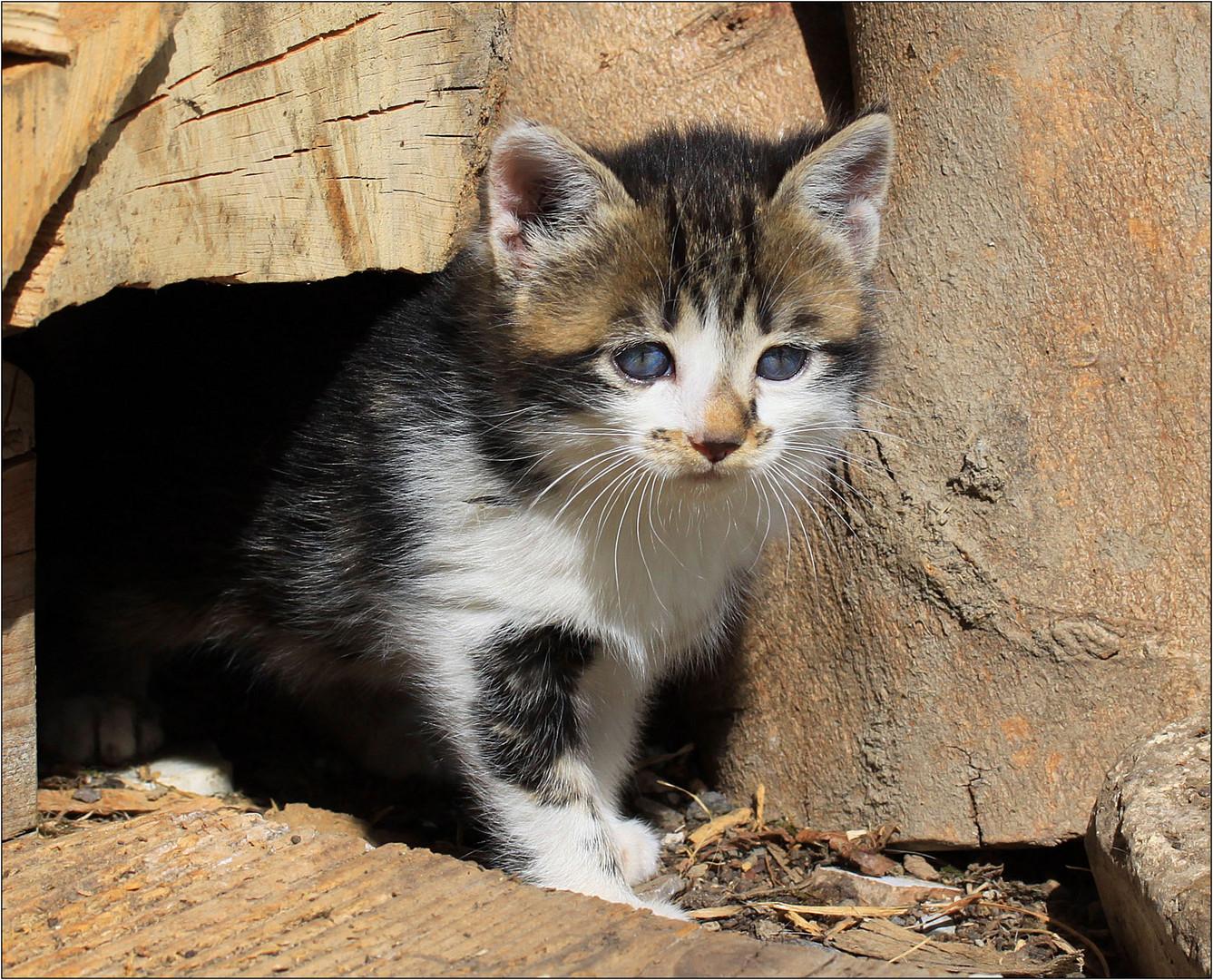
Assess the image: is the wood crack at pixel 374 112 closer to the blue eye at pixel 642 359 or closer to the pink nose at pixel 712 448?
the blue eye at pixel 642 359

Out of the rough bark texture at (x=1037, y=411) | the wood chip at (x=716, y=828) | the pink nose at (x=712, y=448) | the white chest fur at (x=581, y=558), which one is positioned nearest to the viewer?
the pink nose at (x=712, y=448)

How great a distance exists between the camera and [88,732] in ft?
10.4

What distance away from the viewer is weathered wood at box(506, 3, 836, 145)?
319cm

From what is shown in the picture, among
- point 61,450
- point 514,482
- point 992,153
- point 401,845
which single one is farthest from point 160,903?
point 992,153

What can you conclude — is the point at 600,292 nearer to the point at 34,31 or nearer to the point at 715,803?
the point at 34,31

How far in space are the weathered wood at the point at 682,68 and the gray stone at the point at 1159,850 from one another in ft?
6.26

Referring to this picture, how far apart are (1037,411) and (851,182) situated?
2.39ft

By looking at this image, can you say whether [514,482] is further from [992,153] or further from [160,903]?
[992,153]

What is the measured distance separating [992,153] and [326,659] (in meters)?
2.19

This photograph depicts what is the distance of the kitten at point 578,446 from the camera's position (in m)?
2.23

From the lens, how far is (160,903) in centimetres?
202

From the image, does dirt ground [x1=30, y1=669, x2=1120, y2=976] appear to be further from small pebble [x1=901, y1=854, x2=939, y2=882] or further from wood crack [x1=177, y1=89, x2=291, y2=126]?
wood crack [x1=177, y1=89, x2=291, y2=126]

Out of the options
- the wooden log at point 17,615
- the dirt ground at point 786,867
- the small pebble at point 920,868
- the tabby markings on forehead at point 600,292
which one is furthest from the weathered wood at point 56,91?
the small pebble at point 920,868

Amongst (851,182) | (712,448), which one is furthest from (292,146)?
(851,182)
